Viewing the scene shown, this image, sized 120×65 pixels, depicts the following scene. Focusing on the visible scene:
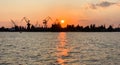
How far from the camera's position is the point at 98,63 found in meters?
49.7

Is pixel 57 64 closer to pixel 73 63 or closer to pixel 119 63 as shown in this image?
pixel 73 63

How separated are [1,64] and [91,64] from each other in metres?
12.7

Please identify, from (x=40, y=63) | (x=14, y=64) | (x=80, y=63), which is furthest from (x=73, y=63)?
(x=14, y=64)

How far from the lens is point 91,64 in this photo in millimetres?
48656

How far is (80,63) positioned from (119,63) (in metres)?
5.64

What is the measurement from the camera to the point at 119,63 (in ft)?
163

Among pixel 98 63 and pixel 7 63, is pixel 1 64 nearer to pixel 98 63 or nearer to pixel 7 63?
pixel 7 63

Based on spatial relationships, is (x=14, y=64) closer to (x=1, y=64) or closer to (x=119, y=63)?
(x=1, y=64)

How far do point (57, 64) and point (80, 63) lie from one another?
3402 mm

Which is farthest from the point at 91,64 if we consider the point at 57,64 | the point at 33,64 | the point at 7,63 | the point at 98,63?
the point at 7,63

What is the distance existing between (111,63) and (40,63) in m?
10.3

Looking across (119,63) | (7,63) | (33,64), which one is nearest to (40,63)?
(33,64)

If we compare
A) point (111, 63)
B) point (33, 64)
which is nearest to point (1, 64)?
point (33, 64)

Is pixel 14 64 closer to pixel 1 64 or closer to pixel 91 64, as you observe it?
pixel 1 64
